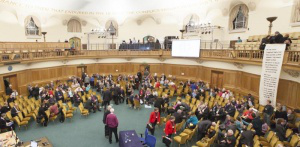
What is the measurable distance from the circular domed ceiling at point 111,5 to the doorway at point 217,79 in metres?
8.25

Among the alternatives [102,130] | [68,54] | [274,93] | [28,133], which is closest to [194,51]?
[274,93]

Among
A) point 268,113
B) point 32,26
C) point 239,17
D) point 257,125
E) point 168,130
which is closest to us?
point 168,130

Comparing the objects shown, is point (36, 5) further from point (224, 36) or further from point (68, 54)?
point (224, 36)

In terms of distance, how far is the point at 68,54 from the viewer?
18.2 metres

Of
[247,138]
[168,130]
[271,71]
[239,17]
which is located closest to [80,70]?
[168,130]

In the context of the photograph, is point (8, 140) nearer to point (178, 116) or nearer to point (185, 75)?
point (178, 116)

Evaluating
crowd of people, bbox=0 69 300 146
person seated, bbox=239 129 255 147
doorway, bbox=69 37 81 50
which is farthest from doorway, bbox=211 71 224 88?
doorway, bbox=69 37 81 50

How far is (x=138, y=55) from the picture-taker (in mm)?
20609

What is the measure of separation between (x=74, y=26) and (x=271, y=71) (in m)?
21.8

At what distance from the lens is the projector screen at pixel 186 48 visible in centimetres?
1644

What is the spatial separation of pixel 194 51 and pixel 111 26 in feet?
42.7

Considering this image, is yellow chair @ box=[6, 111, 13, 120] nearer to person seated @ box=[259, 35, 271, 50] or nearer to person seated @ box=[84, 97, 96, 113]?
person seated @ box=[84, 97, 96, 113]

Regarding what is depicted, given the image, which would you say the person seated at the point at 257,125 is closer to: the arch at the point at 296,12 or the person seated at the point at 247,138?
the person seated at the point at 247,138

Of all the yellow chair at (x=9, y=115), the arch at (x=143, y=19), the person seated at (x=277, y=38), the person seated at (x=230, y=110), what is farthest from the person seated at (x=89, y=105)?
the arch at (x=143, y=19)
